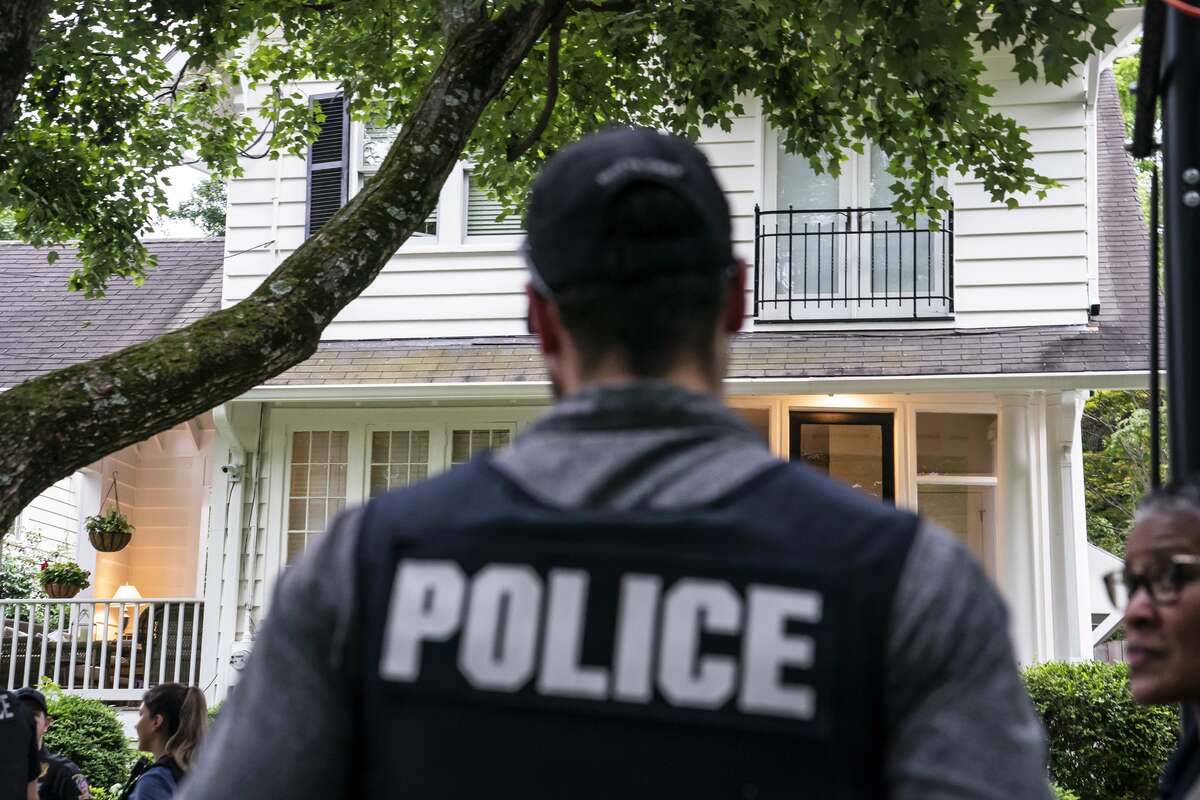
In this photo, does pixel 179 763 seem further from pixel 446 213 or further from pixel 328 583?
pixel 446 213

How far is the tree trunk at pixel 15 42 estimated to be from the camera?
5.88m

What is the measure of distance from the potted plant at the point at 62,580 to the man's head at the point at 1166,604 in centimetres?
1410

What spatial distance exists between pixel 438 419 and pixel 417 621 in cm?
1214

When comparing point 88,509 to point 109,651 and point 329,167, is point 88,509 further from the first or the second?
point 329,167

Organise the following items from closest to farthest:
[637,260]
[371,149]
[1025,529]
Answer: [637,260] → [1025,529] → [371,149]

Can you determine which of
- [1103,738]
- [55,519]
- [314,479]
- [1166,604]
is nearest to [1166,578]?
[1166,604]

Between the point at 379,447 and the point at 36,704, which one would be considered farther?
the point at 379,447

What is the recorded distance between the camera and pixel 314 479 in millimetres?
13773

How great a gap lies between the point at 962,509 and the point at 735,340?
2.89m

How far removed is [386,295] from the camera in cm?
1360

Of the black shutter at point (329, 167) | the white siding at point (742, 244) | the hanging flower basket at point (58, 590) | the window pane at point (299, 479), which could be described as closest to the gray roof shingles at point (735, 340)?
the white siding at point (742, 244)

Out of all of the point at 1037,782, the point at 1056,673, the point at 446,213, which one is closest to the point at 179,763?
the point at 1037,782

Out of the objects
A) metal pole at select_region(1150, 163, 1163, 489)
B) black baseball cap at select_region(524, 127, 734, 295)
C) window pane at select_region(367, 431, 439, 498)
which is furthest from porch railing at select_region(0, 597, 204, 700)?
black baseball cap at select_region(524, 127, 734, 295)

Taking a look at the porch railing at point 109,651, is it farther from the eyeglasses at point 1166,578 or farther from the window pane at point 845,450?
the eyeglasses at point 1166,578
